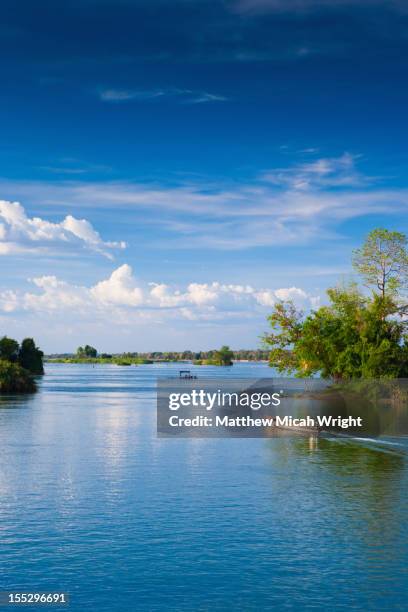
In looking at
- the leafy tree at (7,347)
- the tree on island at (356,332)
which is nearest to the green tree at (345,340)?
the tree on island at (356,332)

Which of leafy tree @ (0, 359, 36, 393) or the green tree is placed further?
leafy tree @ (0, 359, 36, 393)

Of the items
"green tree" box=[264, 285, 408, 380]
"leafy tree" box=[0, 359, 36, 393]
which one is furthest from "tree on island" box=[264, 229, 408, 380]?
"leafy tree" box=[0, 359, 36, 393]

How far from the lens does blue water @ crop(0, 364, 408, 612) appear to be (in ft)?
90.6

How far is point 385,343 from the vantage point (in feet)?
345

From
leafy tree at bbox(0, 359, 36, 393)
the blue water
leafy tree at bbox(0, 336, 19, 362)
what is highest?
leafy tree at bbox(0, 336, 19, 362)

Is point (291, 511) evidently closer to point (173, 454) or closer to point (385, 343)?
point (173, 454)

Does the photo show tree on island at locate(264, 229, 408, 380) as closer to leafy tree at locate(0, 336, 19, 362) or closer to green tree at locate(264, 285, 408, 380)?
green tree at locate(264, 285, 408, 380)

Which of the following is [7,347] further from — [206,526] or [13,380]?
[206,526]

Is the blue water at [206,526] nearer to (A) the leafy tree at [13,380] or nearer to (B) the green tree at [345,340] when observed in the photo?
(B) the green tree at [345,340]

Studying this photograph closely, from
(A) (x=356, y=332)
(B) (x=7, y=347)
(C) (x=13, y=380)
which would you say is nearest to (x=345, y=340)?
(A) (x=356, y=332)

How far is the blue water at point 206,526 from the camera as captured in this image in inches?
1088

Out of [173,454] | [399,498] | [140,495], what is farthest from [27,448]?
[399,498]

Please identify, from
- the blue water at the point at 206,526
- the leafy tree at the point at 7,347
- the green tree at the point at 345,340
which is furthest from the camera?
the leafy tree at the point at 7,347

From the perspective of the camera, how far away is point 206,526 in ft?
120
